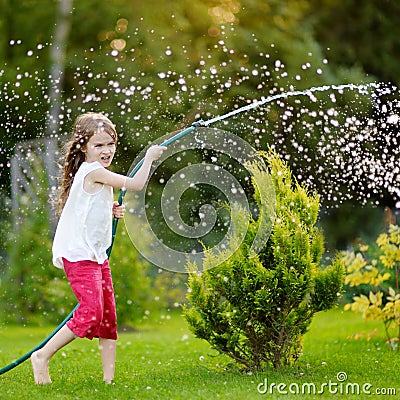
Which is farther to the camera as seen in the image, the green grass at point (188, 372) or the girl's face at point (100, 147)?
the girl's face at point (100, 147)

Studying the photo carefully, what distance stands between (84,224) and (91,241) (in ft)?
0.33

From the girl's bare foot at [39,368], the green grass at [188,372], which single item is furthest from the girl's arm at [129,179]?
the green grass at [188,372]

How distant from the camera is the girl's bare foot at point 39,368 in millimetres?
3879

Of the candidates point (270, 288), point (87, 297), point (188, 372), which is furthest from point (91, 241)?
point (188, 372)

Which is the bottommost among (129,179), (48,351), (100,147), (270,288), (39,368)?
(39,368)

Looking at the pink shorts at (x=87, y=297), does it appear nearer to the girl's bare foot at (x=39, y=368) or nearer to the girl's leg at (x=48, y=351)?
the girl's leg at (x=48, y=351)

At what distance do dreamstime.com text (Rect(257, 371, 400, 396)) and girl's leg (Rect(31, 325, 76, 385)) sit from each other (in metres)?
1.07

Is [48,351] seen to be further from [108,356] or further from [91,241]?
[91,241]

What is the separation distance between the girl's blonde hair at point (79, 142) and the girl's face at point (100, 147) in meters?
0.03

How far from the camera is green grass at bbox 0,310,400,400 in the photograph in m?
3.72

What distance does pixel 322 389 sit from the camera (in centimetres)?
378
